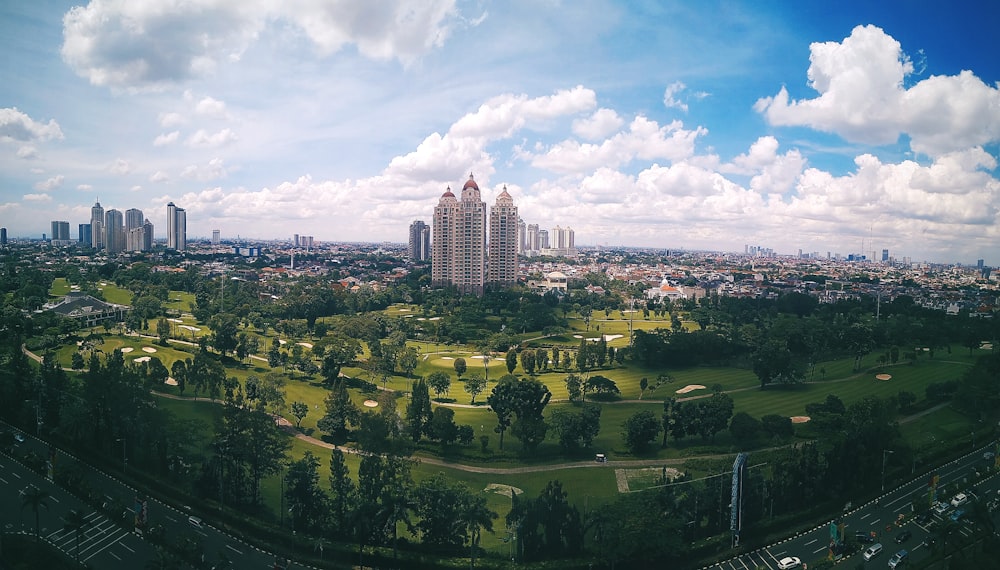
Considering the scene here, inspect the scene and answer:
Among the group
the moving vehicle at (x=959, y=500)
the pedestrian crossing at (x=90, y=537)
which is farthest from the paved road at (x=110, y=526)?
the moving vehicle at (x=959, y=500)

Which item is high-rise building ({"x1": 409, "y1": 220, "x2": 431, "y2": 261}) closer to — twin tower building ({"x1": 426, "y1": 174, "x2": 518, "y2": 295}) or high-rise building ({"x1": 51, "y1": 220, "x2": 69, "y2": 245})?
twin tower building ({"x1": 426, "y1": 174, "x2": 518, "y2": 295})

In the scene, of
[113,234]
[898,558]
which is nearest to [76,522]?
[898,558]

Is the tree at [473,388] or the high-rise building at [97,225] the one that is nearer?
the tree at [473,388]

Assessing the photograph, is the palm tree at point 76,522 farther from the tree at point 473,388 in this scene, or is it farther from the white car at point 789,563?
the white car at point 789,563

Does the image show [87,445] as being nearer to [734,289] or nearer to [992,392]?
[992,392]

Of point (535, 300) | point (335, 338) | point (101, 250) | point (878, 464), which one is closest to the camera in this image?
point (878, 464)

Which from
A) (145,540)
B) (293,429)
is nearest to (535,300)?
(293,429)

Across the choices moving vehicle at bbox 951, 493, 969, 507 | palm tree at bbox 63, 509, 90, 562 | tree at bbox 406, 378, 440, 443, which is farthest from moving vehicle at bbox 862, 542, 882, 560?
palm tree at bbox 63, 509, 90, 562

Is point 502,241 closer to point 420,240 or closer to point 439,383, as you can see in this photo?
point 439,383
